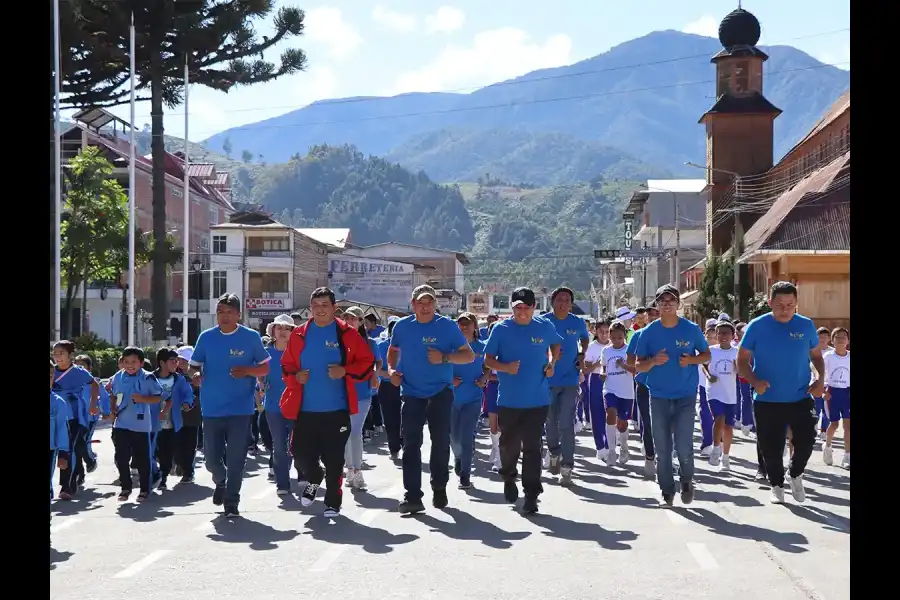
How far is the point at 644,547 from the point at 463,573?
5.40ft

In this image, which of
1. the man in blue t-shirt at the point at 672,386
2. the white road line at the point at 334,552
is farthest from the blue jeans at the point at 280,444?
the man in blue t-shirt at the point at 672,386

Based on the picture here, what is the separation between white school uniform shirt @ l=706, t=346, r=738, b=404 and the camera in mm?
15562

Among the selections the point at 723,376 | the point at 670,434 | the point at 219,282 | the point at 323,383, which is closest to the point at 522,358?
the point at 670,434

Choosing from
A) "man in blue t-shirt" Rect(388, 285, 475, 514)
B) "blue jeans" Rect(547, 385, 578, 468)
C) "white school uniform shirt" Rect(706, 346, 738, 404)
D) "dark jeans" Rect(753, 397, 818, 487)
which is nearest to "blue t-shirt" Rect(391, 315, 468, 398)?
"man in blue t-shirt" Rect(388, 285, 475, 514)

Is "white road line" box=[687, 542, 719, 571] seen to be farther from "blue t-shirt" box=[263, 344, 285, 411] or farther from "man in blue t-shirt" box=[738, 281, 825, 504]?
"blue t-shirt" box=[263, 344, 285, 411]

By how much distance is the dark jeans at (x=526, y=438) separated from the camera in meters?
11.2

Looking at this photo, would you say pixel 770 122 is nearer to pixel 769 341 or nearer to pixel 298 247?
pixel 298 247

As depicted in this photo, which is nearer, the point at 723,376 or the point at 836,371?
the point at 836,371

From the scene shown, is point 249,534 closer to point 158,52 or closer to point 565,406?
point 565,406

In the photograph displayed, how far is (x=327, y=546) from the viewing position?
30.9 feet

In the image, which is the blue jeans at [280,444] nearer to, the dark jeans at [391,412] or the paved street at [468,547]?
the paved street at [468,547]

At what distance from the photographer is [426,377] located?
38.1 feet

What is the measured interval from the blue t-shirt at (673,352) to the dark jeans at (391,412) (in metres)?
5.44

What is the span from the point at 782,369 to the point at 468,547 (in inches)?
135
